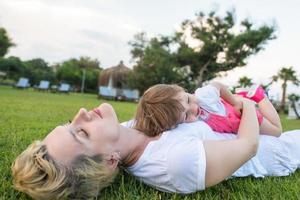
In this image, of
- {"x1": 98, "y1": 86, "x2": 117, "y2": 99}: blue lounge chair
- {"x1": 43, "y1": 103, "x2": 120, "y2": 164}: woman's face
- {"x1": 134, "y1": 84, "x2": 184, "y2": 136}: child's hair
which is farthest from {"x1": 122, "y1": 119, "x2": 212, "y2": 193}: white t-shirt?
{"x1": 98, "y1": 86, "x2": 117, "y2": 99}: blue lounge chair

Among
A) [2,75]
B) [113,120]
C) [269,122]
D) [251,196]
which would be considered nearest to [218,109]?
[269,122]

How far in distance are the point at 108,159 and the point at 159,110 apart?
1.76ft

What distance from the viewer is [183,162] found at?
7.33 feet

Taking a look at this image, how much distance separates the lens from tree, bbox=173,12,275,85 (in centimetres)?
3874

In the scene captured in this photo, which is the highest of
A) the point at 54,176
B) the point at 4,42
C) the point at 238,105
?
the point at 4,42

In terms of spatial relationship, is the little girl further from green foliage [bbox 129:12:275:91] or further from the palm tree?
the palm tree

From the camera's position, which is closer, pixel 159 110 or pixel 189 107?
pixel 159 110

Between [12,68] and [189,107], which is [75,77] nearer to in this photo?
[12,68]

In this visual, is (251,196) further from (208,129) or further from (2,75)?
(2,75)

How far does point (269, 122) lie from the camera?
3.34 meters

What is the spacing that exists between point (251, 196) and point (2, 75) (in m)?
51.4

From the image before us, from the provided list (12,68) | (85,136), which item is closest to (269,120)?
(85,136)

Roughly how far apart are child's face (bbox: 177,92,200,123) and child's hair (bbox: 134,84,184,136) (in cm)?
4

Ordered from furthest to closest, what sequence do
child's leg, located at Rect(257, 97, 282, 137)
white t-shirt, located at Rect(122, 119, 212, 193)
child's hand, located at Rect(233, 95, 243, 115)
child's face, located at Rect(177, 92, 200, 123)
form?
1. child's leg, located at Rect(257, 97, 282, 137)
2. child's hand, located at Rect(233, 95, 243, 115)
3. child's face, located at Rect(177, 92, 200, 123)
4. white t-shirt, located at Rect(122, 119, 212, 193)
